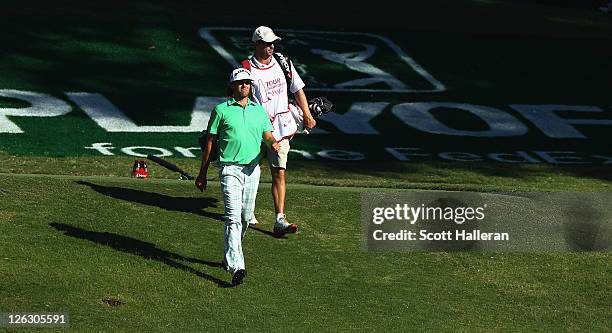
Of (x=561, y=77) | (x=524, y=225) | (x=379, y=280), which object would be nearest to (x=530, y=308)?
(x=379, y=280)

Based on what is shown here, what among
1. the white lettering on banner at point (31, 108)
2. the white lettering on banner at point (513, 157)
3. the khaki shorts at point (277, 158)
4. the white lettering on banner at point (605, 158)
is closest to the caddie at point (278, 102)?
the khaki shorts at point (277, 158)

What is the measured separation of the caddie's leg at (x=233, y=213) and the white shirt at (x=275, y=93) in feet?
7.13

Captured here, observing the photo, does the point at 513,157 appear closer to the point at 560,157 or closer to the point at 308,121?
the point at 560,157

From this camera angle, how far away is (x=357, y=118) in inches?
1113

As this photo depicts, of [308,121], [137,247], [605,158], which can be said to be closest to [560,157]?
[605,158]

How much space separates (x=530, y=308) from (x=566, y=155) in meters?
13.8

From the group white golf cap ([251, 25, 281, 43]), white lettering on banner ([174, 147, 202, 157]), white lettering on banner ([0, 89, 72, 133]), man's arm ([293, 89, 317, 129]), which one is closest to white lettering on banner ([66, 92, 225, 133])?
white lettering on banner ([0, 89, 72, 133])

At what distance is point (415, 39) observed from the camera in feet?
108

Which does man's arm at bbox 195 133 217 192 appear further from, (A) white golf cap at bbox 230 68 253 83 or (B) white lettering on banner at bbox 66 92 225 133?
(B) white lettering on banner at bbox 66 92 225 133

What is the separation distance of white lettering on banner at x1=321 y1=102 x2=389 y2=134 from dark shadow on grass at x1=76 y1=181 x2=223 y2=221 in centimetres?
1044

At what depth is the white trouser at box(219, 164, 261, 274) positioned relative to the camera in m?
13.0

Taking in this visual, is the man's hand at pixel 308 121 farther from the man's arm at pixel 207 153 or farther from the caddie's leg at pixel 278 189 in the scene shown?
the man's arm at pixel 207 153

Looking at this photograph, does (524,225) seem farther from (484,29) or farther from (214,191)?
(484,29)

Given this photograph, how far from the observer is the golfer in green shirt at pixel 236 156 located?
1307 centimetres
